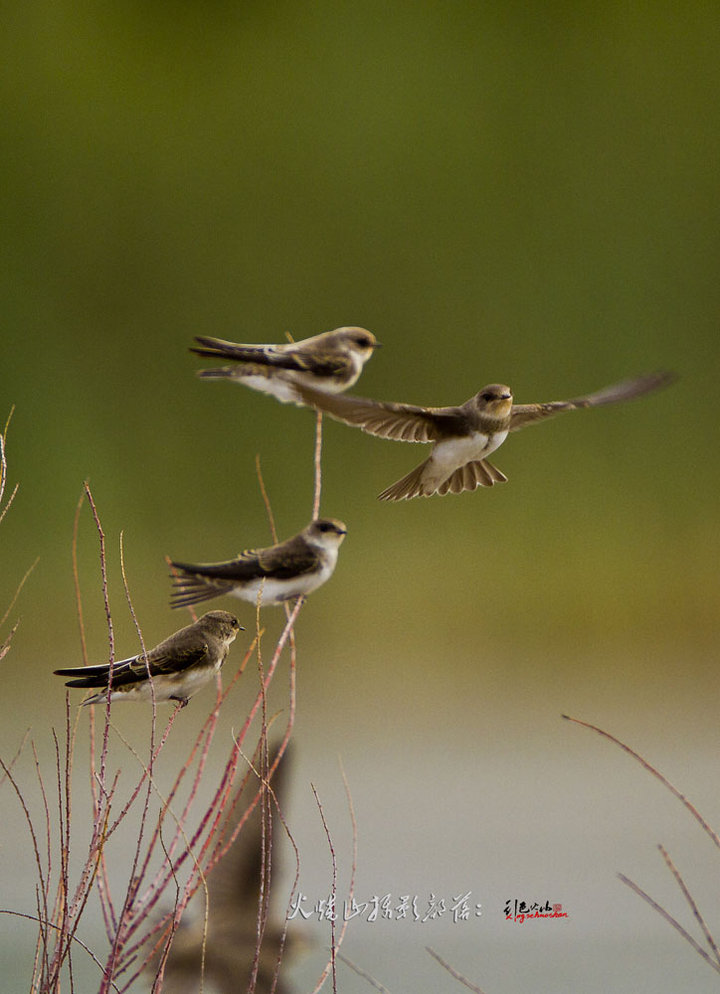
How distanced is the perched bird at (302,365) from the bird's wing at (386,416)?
50mm

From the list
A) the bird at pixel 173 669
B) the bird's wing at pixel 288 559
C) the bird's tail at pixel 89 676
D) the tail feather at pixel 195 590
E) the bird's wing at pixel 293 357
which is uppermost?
the bird's wing at pixel 293 357

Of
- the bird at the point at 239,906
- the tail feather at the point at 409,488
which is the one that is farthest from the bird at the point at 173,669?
the bird at the point at 239,906

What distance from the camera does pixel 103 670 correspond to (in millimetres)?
955

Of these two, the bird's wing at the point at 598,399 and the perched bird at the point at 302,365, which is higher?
the perched bird at the point at 302,365

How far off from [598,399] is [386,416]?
19cm

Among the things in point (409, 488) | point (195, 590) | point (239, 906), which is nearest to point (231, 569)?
point (195, 590)

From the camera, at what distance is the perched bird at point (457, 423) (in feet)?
3.33

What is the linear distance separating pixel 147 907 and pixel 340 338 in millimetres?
649

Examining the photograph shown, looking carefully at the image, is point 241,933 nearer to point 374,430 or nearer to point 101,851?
point 101,851

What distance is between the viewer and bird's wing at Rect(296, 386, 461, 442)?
0.96 m

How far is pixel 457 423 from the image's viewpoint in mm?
1073

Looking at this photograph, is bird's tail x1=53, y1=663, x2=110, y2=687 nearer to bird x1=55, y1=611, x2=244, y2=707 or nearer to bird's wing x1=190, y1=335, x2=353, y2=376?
bird x1=55, y1=611, x2=244, y2=707

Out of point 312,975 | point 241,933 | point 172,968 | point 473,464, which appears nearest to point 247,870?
point 241,933

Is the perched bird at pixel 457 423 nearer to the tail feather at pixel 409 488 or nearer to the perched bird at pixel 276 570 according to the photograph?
the tail feather at pixel 409 488
